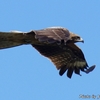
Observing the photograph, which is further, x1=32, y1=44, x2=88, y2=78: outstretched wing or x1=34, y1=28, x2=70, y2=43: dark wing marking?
x1=32, y1=44, x2=88, y2=78: outstretched wing

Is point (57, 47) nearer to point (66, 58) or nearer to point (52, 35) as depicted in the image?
point (66, 58)

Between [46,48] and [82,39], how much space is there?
2406 millimetres

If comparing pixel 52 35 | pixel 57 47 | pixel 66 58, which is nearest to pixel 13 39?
pixel 52 35

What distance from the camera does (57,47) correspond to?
52.2 ft

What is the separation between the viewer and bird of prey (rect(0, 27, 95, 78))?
40.4 feet

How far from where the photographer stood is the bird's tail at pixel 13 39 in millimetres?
13484

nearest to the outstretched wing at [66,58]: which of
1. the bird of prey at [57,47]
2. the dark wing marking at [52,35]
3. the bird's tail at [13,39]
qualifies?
the bird of prey at [57,47]

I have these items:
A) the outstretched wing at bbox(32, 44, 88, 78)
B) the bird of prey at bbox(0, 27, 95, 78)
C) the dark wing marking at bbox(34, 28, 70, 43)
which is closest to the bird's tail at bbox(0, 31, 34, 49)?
the bird of prey at bbox(0, 27, 95, 78)

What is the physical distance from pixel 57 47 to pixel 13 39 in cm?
258

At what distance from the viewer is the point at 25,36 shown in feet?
45.0

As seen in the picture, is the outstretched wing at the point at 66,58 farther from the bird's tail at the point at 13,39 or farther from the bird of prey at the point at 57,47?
the bird's tail at the point at 13,39

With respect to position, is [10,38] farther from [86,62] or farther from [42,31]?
[86,62]

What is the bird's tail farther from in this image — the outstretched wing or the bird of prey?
the outstretched wing

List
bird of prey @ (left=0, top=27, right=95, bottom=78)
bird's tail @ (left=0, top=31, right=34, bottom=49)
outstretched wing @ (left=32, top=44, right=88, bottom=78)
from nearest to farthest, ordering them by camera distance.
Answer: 1. bird of prey @ (left=0, top=27, right=95, bottom=78)
2. bird's tail @ (left=0, top=31, right=34, bottom=49)
3. outstretched wing @ (left=32, top=44, right=88, bottom=78)
